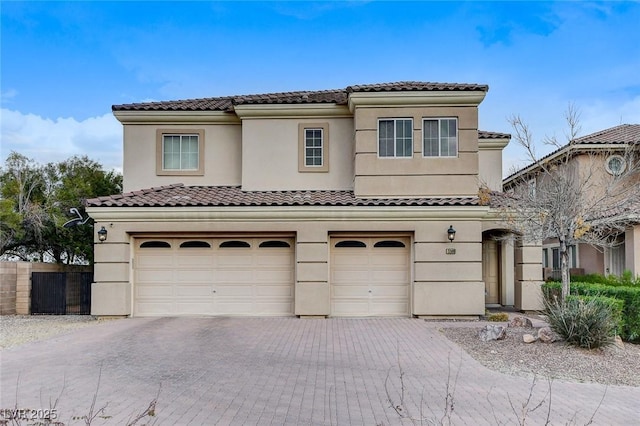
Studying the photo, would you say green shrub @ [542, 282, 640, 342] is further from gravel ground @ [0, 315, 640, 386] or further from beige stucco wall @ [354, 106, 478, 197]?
beige stucco wall @ [354, 106, 478, 197]

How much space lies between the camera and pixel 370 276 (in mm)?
15805

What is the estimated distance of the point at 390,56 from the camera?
1919 centimetres

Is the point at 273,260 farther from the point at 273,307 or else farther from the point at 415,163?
the point at 415,163

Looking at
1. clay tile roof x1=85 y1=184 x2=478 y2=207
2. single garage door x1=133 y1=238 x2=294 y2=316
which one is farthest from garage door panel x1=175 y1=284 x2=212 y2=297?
clay tile roof x1=85 y1=184 x2=478 y2=207

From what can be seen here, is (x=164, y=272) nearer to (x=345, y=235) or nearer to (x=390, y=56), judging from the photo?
(x=345, y=235)

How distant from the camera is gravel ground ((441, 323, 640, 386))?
29.2 ft

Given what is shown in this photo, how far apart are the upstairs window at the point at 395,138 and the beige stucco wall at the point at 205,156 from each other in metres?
4.86

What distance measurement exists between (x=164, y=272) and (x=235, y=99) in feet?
19.4

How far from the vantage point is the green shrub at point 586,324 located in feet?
34.0

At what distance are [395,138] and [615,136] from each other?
11.6m

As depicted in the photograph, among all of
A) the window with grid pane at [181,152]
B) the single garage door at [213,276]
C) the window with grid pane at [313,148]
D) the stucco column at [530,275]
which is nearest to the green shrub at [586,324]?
the stucco column at [530,275]

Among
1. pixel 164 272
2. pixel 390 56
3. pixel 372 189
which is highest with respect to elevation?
pixel 390 56

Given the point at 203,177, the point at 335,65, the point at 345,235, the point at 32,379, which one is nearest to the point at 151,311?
the point at 203,177

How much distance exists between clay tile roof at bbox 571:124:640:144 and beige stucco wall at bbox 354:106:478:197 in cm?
683
